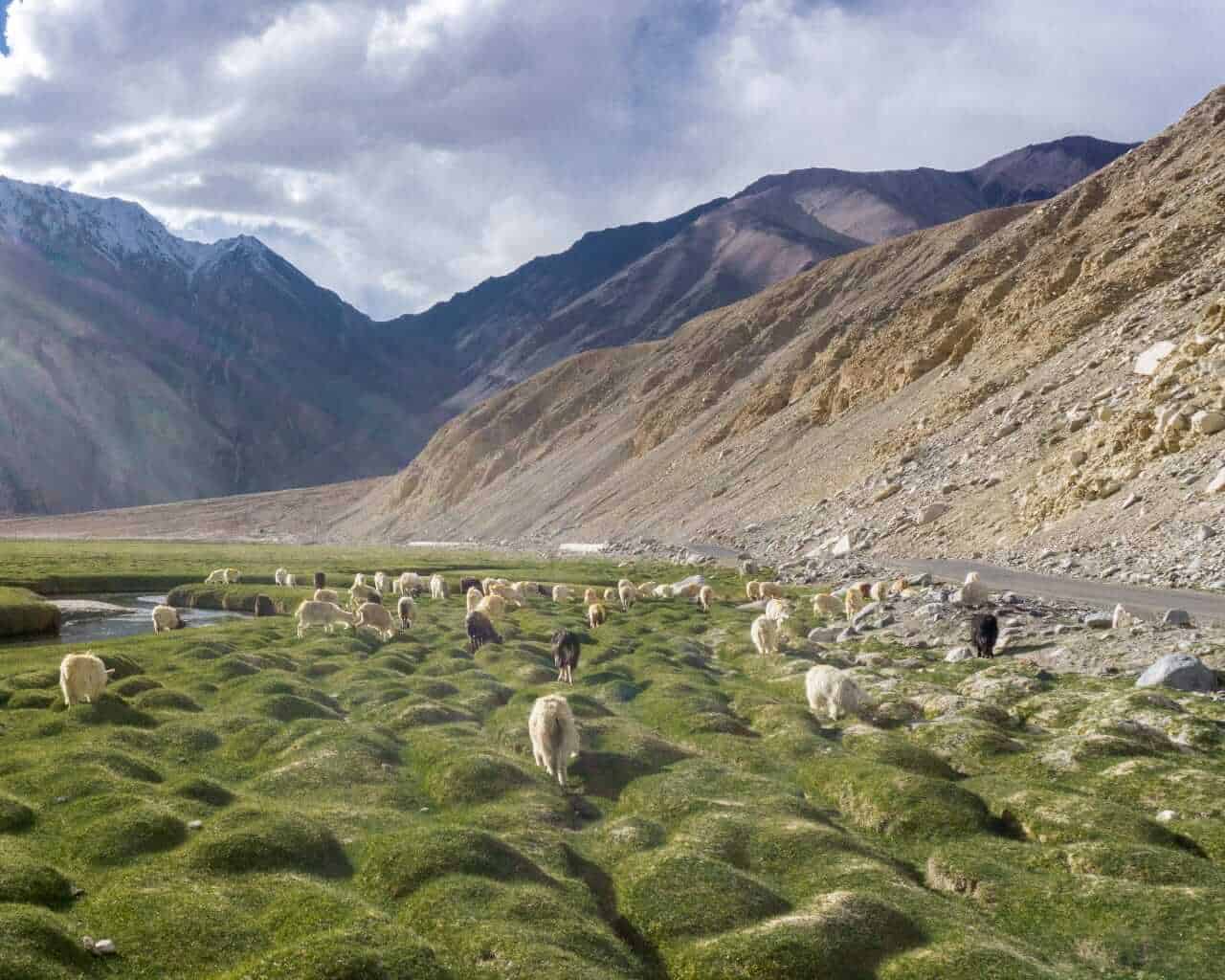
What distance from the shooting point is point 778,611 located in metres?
38.8

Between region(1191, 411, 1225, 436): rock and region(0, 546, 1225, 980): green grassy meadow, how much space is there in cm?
3296

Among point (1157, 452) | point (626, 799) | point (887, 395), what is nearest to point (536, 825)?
point (626, 799)

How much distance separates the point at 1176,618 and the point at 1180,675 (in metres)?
6.33

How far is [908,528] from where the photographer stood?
69.1 metres

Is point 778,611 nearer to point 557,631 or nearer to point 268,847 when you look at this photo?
point 557,631

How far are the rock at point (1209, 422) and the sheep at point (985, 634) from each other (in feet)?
97.7

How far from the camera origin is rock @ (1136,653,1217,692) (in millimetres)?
23719

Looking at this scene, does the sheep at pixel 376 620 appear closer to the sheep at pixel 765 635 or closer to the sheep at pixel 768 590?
the sheep at pixel 765 635

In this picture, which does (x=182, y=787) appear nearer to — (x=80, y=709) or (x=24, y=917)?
(x=24, y=917)

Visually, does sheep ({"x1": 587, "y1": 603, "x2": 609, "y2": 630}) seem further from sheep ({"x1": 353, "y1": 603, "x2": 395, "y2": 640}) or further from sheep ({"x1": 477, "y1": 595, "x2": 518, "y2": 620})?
sheep ({"x1": 353, "y1": 603, "x2": 395, "y2": 640})

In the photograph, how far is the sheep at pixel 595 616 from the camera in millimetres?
41094

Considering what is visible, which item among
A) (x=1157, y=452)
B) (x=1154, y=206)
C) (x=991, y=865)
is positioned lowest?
(x=991, y=865)

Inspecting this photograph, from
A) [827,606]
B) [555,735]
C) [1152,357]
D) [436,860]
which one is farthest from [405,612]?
[1152,357]

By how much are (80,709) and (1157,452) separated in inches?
2171
